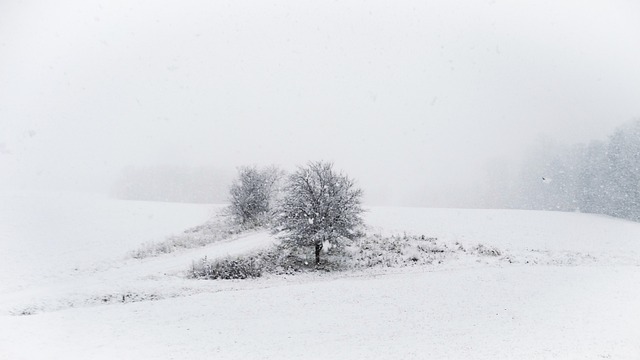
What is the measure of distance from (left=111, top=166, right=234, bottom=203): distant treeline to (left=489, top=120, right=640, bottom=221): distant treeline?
6927 cm

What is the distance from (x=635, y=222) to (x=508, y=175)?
136 ft

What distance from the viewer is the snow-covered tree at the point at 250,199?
161 ft

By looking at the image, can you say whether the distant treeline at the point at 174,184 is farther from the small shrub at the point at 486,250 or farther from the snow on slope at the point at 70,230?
the small shrub at the point at 486,250

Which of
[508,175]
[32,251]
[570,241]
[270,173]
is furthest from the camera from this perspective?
[508,175]

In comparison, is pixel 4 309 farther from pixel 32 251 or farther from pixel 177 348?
pixel 32 251

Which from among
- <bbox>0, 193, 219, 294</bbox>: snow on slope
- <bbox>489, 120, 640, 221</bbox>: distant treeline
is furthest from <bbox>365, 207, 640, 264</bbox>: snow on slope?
<bbox>0, 193, 219, 294</bbox>: snow on slope

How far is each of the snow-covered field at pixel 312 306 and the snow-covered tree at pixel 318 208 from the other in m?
4.23

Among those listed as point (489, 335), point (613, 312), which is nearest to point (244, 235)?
point (489, 335)

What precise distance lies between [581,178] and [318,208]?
178 ft

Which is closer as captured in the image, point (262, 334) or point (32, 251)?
point (262, 334)

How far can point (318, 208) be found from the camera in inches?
1395

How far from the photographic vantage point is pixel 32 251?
3244cm

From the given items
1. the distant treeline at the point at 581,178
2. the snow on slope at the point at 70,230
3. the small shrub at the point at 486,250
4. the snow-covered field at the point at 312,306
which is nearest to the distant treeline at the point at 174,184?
the snow on slope at the point at 70,230

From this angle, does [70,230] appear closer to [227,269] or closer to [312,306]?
[227,269]
